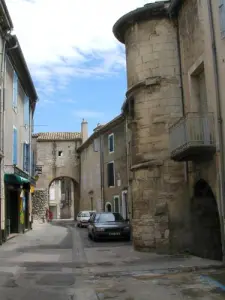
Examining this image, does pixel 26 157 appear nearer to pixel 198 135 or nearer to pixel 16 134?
pixel 16 134

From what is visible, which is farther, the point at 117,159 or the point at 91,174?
the point at 91,174

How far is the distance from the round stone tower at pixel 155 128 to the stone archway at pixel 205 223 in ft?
1.42

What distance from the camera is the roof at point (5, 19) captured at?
17139 millimetres

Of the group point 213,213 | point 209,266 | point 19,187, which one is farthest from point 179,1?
point 19,187

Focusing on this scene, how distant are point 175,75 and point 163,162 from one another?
309 cm

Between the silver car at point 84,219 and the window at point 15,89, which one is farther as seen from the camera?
the silver car at point 84,219

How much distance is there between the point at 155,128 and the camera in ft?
48.3

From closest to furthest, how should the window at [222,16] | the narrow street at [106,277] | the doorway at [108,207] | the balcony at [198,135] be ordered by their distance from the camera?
the narrow street at [106,277] < the window at [222,16] < the balcony at [198,135] < the doorway at [108,207]

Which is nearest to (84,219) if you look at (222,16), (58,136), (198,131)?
(58,136)

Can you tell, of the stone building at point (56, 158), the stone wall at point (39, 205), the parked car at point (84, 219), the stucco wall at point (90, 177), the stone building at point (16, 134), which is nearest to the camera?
the stone building at point (16, 134)

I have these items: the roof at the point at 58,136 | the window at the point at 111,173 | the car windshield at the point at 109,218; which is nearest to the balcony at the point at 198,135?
the car windshield at the point at 109,218

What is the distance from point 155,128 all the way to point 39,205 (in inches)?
1201

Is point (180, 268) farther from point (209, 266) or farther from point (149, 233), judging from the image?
point (149, 233)

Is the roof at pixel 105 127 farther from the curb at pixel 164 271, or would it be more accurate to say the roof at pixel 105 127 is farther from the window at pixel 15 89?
the curb at pixel 164 271
